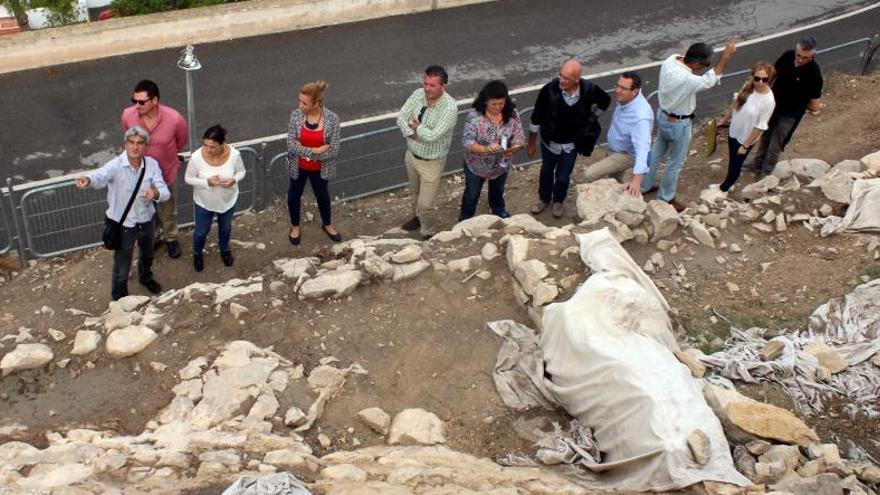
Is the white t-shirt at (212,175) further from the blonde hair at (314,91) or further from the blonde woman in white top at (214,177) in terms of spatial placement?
the blonde hair at (314,91)

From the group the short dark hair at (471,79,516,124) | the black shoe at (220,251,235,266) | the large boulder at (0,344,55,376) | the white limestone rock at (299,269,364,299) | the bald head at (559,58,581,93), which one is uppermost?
the bald head at (559,58,581,93)


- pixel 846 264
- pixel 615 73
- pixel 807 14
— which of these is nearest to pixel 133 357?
pixel 846 264

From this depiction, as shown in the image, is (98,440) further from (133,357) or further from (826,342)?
(826,342)

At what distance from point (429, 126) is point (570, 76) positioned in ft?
4.64

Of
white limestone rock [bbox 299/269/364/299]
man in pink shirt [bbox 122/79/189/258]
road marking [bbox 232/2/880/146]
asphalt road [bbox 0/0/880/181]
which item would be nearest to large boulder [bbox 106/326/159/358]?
white limestone rock [bbox 299/269/364/299]

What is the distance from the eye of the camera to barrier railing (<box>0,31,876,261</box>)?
26.7 ft

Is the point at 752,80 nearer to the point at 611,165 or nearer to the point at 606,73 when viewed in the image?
the point at 611,165

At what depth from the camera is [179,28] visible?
12.9 meters

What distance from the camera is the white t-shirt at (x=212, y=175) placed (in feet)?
24.1

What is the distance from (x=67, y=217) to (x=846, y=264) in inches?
298

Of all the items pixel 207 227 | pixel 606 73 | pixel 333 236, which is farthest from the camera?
pixel 606 73

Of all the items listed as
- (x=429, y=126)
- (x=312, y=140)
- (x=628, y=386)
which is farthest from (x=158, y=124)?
(x=628, y=386)

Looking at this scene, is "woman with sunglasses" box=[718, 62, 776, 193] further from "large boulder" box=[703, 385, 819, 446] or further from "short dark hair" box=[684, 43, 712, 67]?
"large boulder" box=[703, 385, 819, 446]

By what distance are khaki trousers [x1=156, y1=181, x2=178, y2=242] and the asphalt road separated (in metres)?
2.57
